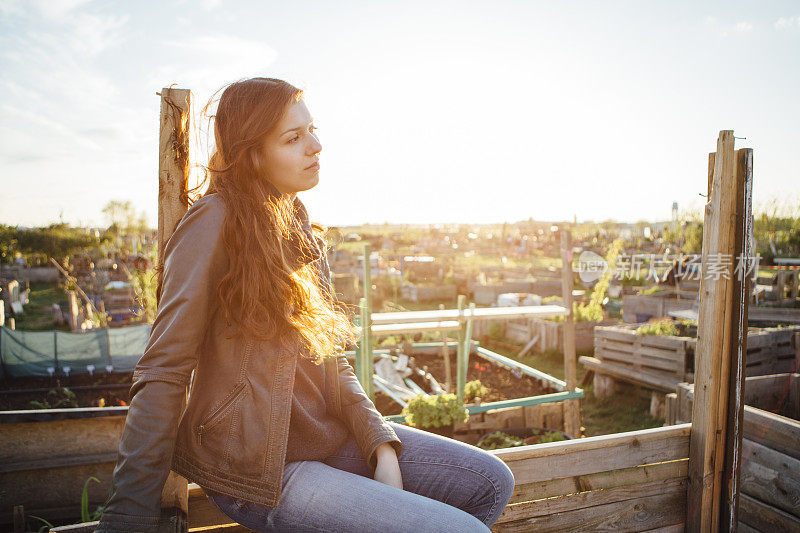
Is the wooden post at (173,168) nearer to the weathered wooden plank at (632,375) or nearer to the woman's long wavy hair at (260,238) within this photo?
the woman's long wavy hair at (260,238)

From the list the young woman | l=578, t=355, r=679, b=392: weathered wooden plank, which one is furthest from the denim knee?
l=578, t=355, r=679, b=392: weathered wooden plank

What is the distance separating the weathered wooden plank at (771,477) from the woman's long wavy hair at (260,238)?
2430 millimetres

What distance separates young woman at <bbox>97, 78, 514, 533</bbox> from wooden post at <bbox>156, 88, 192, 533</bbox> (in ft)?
0.83

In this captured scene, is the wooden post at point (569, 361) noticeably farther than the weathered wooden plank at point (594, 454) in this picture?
Yes

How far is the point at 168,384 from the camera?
1.04 meters

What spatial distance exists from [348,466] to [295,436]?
0.20 m

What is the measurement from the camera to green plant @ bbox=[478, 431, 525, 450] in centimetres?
360

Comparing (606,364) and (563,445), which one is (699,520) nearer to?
(563,445)

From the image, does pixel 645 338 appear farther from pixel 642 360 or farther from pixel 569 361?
pixel 569 361

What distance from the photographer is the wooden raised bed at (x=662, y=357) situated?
514 cm

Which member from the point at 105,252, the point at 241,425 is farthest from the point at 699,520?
the point at 105,252

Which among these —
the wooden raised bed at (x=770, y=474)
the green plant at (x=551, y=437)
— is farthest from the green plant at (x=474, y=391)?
the wooden raised bed at (x=770, y=474)

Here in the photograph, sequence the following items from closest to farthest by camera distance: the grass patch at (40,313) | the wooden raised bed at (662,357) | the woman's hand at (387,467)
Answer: the woman's hand at (387,467)
the wooden raised bed at (662,357)
the grass patch at (40,313)

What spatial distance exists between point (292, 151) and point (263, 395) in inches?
25.5
